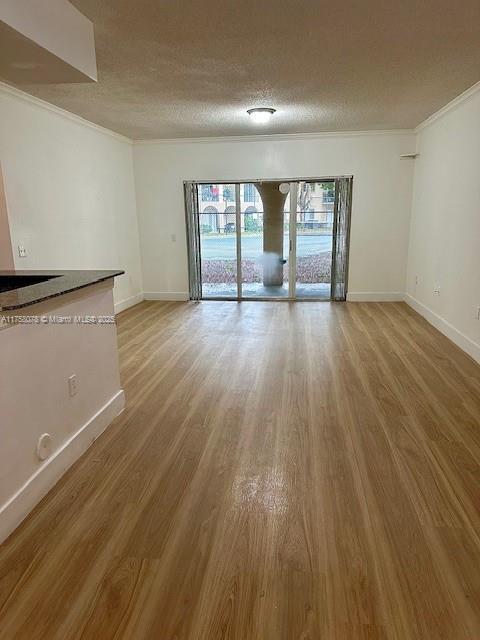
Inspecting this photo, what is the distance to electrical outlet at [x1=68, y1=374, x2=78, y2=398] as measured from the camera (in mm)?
2352

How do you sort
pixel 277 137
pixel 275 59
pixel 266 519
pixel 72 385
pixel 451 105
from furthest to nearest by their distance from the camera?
1. pixel 277 137
2. pixel 451 105
3. pixel 275 59
4. pixel 72 385
5. pixel 266 519

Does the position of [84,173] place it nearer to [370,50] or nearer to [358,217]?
[370,50]

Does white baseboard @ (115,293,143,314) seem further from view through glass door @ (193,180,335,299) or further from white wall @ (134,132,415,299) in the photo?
view through glass door @ (193,180,335,299)

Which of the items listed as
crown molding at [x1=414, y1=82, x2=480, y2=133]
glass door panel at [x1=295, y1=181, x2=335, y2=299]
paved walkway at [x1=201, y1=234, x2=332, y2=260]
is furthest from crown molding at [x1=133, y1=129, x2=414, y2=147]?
paved walkway at [x1=201, y1=234, x2=332, y2=260]

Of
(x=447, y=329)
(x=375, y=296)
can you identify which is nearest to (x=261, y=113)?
(x=447, y=329)

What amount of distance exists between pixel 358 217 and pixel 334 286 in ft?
3.81

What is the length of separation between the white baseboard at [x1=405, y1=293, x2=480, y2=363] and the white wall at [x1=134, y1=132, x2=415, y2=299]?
0.79 m

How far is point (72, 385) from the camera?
7.79ft

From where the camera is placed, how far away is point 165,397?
3262mm

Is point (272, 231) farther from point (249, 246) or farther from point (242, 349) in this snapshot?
point (242, 349)

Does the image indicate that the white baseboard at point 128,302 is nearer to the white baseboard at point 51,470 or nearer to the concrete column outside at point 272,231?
the concrete column outside at point 272,231

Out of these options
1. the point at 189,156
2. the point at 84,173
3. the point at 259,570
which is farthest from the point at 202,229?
the point at 259,570

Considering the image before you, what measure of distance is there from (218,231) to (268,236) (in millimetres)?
858

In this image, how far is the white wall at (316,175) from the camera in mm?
6277
